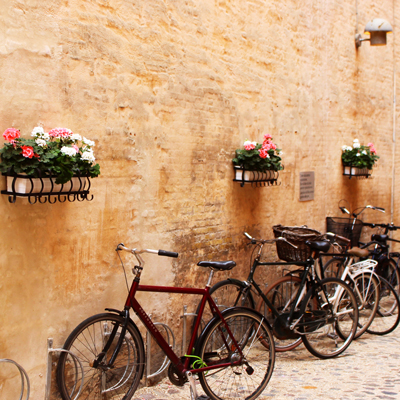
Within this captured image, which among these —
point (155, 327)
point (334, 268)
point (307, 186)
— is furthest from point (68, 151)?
point (334, 268)

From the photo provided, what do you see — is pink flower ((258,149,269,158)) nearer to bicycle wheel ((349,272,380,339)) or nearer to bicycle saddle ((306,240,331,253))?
bicycle saddle ((306,240,331,253))

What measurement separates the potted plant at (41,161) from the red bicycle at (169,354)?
77 centimetres

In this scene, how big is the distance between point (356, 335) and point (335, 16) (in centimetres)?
424

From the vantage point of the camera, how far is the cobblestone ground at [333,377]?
3666mm

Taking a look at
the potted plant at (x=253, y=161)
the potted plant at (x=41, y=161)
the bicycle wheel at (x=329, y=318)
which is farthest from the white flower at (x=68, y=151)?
the bicycle wheel at (x=329, y=318)

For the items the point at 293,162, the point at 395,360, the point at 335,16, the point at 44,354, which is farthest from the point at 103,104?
the point at 335,16

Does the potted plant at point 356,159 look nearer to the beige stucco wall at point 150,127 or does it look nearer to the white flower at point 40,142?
the beige stucco wall at point 150,127

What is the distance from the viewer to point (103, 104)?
332 cm

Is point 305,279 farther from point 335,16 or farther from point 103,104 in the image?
point 335,16

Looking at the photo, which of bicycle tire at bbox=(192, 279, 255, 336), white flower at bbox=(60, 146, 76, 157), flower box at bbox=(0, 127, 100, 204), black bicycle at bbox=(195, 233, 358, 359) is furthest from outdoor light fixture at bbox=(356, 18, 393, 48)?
white flower at bbox=(60, 146, 76, 157)

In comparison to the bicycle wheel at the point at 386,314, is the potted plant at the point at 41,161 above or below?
above

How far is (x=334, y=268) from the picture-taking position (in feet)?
19.0

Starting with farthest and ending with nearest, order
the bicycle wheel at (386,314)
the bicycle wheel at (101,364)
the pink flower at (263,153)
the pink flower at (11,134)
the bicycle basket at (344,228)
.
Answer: the bicycle basket at (344,228), the bicycle wheel at (386,314), the pink flower at (263,153), the bicycle wheel at (101,364), the pink flower at (11,134)

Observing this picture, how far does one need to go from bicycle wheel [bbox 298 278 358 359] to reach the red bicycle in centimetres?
88
